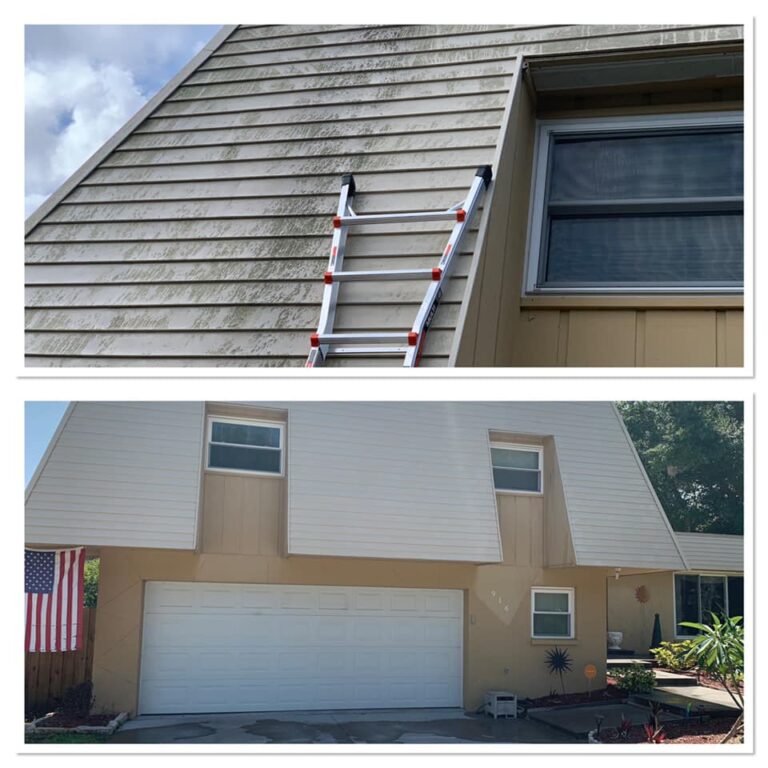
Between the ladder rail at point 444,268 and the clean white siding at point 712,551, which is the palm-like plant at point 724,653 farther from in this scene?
the ladder rail at point 444,268

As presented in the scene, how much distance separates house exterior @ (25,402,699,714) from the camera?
3596 mm

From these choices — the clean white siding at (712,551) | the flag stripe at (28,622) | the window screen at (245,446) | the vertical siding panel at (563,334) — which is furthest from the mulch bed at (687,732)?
the flag stripe at (28,622)

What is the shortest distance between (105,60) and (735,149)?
12.6 ft

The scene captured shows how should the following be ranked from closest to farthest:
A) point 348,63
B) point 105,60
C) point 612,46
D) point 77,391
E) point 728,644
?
1. point 77,391
2. point 728,644
3. point 612,46
4. point 348,63
5. point 105,60

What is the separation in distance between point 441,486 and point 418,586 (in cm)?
46

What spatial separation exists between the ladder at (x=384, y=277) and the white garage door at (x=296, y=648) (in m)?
1.23

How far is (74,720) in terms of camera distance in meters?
3.53

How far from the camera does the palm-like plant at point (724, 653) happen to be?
125 inches

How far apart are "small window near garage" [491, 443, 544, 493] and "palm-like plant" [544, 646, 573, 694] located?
673 mm

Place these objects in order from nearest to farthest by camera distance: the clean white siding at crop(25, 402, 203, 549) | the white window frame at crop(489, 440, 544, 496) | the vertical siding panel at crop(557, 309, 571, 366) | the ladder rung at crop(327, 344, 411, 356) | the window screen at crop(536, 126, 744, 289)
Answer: the ladder rung at crop(327, 344, 411, 356) < the clean white siding at crop(25, 402, 203, 549) < the white window frame at crop(489, 440, 544, 496) < the vertical siding panel at crop(557, 309, 571, 366) < the window screen at crop(536, 126, 744, 289)

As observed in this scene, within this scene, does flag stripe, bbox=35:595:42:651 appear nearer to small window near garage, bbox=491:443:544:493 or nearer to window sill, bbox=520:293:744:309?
small window near garage, bbox=491:443:544:493

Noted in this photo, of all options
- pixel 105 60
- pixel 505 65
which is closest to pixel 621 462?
pixel 505 65

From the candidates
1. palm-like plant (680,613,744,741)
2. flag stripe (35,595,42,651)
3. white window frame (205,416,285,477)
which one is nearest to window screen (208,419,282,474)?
white window frame (205,416,285,477)
